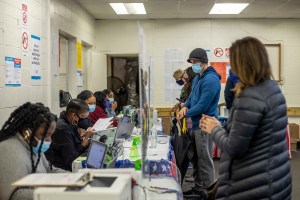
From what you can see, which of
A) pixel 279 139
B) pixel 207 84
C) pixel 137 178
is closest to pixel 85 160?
pixel 137 178

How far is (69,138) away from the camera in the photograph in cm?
287

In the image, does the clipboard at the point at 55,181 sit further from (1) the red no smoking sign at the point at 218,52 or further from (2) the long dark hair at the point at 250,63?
(1) the red no smoking sign at the point at 218,52

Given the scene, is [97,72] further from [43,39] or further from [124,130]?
[124,130]

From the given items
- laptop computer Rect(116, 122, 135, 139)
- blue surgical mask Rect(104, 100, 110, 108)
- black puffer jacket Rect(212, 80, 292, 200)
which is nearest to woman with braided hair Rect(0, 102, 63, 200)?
black puffer jacket Rect(212, 80, 292, 200)

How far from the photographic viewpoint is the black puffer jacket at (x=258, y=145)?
1.67m

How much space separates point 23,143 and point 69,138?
1.05 meters

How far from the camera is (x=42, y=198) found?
131cm

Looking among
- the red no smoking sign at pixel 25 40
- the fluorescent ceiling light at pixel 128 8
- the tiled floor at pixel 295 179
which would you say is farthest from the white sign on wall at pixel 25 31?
the fluorescent ceiling light at pixel 128 8

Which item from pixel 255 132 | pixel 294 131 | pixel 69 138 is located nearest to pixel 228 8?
pixel 294 131

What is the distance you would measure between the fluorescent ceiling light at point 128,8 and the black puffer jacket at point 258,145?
4.70 m

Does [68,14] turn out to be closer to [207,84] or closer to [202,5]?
[202,5]

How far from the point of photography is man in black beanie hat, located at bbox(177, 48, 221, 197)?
362 cm

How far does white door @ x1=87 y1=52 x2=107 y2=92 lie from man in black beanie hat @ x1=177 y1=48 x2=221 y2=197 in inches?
144

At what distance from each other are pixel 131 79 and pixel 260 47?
20.9ft
